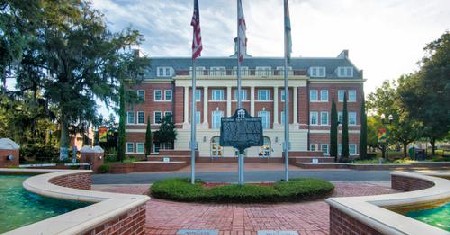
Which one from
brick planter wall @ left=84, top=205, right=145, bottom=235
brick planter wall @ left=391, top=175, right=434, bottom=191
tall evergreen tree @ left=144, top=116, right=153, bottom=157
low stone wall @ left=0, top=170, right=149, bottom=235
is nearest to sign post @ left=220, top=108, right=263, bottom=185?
brick planter wall @ left=391, top=175, right=434, bottom=191

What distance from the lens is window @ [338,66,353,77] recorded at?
48094mm

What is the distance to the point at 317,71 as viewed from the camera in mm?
48344

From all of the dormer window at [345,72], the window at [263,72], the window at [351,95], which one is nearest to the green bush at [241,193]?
the window at [263,72]

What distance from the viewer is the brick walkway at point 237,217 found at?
24.6 feet

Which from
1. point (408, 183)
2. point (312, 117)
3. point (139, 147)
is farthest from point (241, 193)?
point (139, 147)

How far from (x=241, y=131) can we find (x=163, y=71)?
3780 centimetres

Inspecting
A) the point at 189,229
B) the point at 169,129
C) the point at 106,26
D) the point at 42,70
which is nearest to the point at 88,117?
the point at 42,70

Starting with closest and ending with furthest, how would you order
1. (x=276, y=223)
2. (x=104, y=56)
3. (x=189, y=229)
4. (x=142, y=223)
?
(x=142, y=223) → (x=189, y=229) → (x=276, y=223) → (x=104, y=56)

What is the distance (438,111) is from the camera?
100 ft

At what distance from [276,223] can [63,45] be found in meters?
23.1

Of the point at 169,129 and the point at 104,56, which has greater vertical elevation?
the point at 104,56

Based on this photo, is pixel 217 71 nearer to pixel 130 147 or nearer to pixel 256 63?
pixel 256 63

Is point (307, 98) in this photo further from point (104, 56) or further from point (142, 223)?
point (142, 223)

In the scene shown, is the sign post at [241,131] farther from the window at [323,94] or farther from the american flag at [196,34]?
the window at [323,94]
